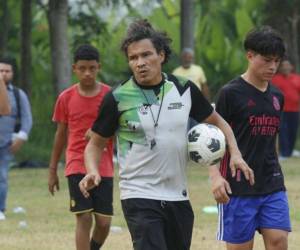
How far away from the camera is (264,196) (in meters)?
7.34

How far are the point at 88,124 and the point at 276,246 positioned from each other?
2601 mm

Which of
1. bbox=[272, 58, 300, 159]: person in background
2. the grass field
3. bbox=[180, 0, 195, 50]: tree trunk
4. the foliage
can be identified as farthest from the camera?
the foliage

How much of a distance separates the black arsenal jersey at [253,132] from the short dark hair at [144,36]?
0.77 meters

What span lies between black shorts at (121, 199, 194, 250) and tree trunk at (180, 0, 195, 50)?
48.0 feet

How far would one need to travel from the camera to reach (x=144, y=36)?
6742 millimetres

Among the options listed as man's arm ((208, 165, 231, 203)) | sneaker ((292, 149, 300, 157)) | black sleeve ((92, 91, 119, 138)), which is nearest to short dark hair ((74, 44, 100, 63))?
black sleeve ((92, 91, 119, 138))

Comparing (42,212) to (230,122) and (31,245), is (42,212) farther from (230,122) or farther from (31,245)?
(230,122)

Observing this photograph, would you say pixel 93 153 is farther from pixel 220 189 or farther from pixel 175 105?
pixel 220 189

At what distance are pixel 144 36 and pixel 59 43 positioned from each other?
12838 mm

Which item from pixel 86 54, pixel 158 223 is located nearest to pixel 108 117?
pixel 158 223

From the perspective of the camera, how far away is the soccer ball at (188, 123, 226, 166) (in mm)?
6660

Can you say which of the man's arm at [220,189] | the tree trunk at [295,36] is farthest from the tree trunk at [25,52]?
the man's arm at [220,189]

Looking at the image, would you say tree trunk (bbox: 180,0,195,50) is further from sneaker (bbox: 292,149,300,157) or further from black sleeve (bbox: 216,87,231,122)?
black sleeve (bbox: 216,87,231,122)

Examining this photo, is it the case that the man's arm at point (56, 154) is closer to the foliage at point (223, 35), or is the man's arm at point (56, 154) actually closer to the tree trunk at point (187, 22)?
the tree trunk at point (187, 22)
